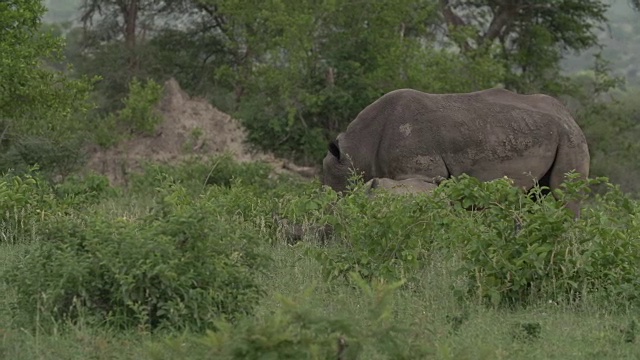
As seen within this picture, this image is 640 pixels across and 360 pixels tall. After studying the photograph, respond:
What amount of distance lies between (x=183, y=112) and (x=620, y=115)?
12.3 meters

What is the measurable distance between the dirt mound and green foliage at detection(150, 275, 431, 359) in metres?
20.6

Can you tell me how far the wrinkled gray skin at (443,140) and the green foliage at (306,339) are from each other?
27.4ft

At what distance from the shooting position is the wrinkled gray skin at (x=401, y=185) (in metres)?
12.3

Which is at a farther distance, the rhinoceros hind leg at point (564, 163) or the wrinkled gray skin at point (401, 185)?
the rhinoceros hind leg at point (564, 163)

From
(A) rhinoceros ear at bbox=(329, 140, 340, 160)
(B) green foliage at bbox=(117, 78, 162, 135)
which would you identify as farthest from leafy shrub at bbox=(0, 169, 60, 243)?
(B) green foliage at bbox=(117, 78, 162, 135)

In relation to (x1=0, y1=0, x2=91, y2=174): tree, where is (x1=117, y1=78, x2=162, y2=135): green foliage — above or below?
below

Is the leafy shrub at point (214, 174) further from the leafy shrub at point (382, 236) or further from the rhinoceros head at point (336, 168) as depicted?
the leafy shrub at point (382, 236)

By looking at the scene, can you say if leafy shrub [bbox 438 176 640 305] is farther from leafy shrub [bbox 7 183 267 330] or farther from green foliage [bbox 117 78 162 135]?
green foliage [bbox 117 78 162 135]

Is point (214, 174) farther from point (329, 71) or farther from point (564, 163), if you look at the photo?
point (564, 163)

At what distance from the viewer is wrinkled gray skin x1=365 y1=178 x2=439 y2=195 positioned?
40.3 feet

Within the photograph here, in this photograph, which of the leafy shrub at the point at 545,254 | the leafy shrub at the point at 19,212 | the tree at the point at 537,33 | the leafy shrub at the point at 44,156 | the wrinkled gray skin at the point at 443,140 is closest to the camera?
the leafy shrub at the point at 545,254

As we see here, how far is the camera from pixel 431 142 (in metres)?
14.8

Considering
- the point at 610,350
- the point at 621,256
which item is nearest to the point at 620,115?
the point at 621,256

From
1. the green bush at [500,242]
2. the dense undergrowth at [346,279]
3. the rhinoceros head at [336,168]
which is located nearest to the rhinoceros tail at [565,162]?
the rhinoceros head at [336,168]
